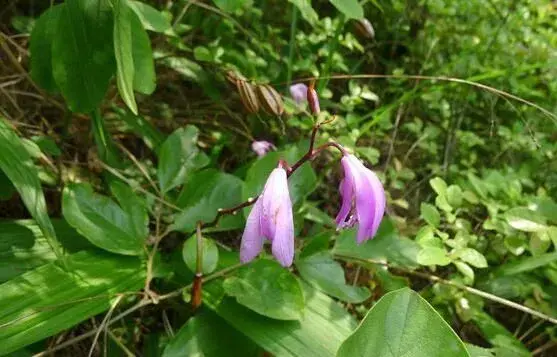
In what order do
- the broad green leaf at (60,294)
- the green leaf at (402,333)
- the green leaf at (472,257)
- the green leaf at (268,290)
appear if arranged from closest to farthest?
the green leaf at (402,333) < the broad green leaf at (60,294) < the green leaf at (268,290) < the green leaf at (472,257)

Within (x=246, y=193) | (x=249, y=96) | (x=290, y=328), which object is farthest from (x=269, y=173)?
(x=290, y=328)

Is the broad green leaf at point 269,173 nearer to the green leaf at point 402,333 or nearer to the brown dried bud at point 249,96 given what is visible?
the brown dried bud at point 249,96

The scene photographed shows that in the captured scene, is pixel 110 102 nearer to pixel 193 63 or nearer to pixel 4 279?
pixel 193 63

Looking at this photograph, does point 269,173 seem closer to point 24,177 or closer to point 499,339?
point 24,177

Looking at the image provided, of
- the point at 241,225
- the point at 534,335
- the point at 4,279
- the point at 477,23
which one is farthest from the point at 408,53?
the point at 4,279

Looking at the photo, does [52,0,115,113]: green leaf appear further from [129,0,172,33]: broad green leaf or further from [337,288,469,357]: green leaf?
[337,288,469,357]: green leaf

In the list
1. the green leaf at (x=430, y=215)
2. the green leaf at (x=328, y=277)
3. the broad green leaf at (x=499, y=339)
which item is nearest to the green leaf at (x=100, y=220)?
the green leaf at (x=328, y=277)

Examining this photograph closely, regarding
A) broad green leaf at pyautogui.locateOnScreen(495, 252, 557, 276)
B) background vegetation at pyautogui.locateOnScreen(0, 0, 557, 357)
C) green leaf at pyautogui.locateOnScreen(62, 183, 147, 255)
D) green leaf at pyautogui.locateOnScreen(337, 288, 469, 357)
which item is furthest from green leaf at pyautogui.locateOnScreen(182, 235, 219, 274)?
broad green leaf at pyautogui.locateOnScreen(495, 252, 557, 276)
